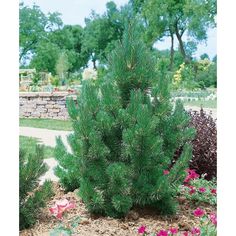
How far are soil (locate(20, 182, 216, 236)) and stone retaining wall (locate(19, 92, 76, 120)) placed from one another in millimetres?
5741

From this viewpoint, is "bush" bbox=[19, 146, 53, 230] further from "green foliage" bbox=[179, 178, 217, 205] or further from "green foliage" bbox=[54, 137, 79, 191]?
"green foliage" bbox=[179, 178, 217, 205]

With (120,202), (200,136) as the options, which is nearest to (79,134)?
(120,202)

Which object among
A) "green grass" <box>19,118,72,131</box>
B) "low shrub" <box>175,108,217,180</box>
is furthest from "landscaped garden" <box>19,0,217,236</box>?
→ "green grass" <box>19,118,72,131</box>

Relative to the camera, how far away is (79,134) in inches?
84.6

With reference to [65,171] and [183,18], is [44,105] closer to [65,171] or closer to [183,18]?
[65,171]

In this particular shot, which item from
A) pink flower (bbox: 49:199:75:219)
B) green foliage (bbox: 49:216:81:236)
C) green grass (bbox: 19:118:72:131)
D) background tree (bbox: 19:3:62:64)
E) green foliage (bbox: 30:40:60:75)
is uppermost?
background tree (bbox: 19:3:62:64)

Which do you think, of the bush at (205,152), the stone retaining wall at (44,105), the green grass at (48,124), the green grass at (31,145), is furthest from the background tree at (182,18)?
the bush at (205,152)

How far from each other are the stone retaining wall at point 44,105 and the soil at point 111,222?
5741 mm

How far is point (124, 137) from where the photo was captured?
80.9 inches

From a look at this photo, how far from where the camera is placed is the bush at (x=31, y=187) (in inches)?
79.9

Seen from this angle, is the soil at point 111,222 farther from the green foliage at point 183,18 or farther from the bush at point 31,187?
the green foliage at point 183,18

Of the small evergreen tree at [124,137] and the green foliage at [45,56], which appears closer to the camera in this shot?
the small evergreen tree at [124,137]

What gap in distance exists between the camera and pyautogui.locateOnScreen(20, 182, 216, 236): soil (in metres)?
2.10
